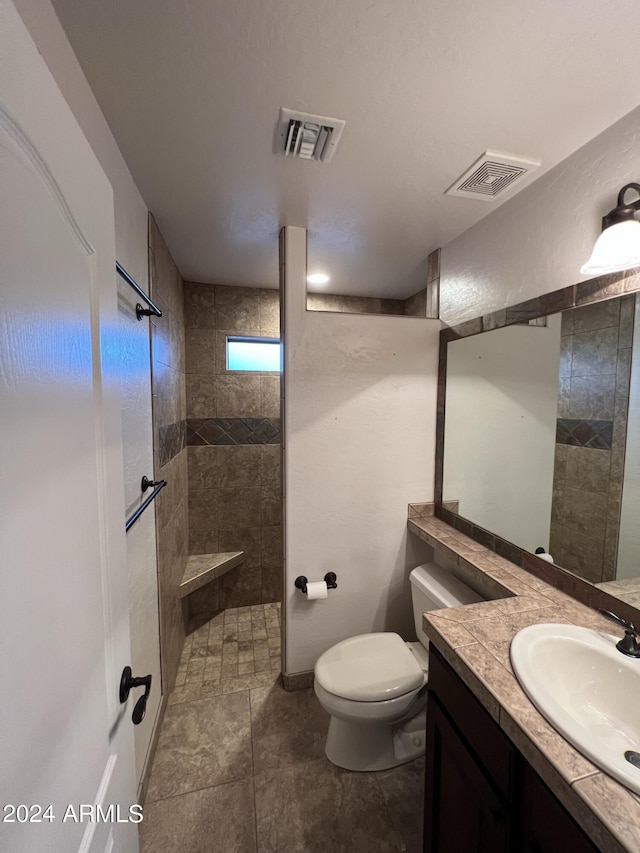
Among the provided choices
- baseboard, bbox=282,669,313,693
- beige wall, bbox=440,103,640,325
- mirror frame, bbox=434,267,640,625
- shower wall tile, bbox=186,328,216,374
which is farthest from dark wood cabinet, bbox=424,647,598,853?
shower wall tile, bbox=186,328,216,374

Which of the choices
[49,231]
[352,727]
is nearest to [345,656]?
[352,727]

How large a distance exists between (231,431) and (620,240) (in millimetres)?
2283

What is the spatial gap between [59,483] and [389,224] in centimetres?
172

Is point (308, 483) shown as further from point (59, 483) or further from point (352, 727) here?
point (59, 483)

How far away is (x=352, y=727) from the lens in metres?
1.46

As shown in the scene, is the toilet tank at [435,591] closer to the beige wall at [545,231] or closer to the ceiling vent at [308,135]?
the beige wall at [545,231]

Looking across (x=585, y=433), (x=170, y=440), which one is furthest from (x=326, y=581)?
(x=585, y=433)

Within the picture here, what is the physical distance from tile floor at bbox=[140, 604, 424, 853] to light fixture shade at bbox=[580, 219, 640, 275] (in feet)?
6.78

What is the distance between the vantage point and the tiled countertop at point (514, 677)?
0.54 metres

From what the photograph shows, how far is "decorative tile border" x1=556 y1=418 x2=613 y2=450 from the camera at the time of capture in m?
1.09

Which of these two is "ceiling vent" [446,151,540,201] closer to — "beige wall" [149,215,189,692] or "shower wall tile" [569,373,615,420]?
"shower wall tile" [569,373,615,420]

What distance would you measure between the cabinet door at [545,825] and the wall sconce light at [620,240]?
1324 mm

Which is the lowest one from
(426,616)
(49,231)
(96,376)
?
(426,616)

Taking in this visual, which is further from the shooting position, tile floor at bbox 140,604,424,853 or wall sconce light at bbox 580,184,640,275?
tile floor at bbox 140,604,424,853
